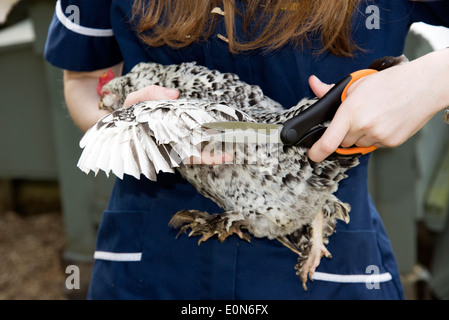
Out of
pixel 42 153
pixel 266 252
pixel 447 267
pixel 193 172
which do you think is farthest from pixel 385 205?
pixel 42 153

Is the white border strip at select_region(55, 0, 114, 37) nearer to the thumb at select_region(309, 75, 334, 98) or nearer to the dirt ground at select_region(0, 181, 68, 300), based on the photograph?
the thumb at select_region(309, 75, 334, 98)

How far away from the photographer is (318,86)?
783mm

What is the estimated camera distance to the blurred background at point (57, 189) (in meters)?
2.15

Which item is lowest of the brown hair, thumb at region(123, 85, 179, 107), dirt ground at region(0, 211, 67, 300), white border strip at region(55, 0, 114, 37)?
dirt ground at region(0, 211, 67, 300)

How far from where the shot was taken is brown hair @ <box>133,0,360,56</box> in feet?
2.44

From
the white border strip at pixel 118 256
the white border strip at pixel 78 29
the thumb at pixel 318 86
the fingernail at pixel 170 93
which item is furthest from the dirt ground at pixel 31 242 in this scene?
the thumb at pixel 318 86

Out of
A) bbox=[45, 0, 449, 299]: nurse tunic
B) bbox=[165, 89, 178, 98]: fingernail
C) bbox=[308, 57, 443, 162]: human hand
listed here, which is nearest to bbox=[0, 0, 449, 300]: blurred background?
bbox=[45, 0, 449, 299]: nurse tunic

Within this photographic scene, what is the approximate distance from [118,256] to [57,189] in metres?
2.40

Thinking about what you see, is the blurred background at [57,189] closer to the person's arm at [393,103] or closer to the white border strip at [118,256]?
the person's arm at [393,103]

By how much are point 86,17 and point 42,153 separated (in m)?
2.00

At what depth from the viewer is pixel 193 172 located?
2.72 feet

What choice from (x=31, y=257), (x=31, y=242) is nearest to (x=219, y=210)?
(x=31, y=257)

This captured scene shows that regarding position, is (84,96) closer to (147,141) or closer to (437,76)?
(147,141)

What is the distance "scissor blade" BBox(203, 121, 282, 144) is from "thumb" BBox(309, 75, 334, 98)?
0.10m
